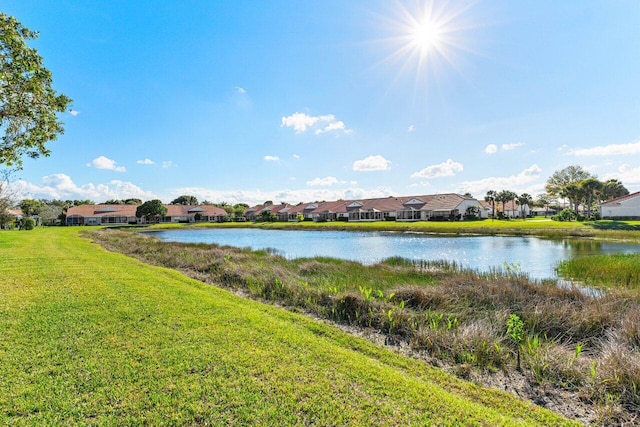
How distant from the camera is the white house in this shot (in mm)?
48281

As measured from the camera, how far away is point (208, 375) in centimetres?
427

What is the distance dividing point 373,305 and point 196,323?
4.02 m

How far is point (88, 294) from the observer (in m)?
7.99

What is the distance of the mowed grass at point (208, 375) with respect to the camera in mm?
3547

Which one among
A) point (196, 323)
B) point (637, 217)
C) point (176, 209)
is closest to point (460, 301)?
point (196, 323)

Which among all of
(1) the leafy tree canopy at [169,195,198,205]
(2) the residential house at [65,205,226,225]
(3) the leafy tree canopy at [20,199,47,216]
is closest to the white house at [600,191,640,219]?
(2) the residential house at [65,205,226,225]

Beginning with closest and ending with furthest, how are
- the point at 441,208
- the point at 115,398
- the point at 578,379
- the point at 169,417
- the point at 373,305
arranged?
1. the point at 169,417
2. the point at 115,398
3. the point at 578,379
4. the point at 373,305
5. the point at 441,208

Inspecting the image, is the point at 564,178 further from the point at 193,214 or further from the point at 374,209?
the point at 193,214

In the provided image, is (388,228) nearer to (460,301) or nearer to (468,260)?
(468,260)

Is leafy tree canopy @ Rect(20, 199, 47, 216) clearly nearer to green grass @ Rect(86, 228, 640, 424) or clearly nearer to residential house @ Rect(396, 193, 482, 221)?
residential house @ Rect(396, 193, 482, 221)

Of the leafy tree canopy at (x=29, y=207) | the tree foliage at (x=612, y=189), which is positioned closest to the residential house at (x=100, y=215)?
the leafy tree canopy at (x=29, y=207)

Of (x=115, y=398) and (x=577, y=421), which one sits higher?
(x=115, y=398)

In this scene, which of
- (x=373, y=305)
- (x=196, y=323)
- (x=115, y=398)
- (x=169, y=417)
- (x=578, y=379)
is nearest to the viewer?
(x=169, y=417)

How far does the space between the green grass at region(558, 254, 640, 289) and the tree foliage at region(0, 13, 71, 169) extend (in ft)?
63.3
